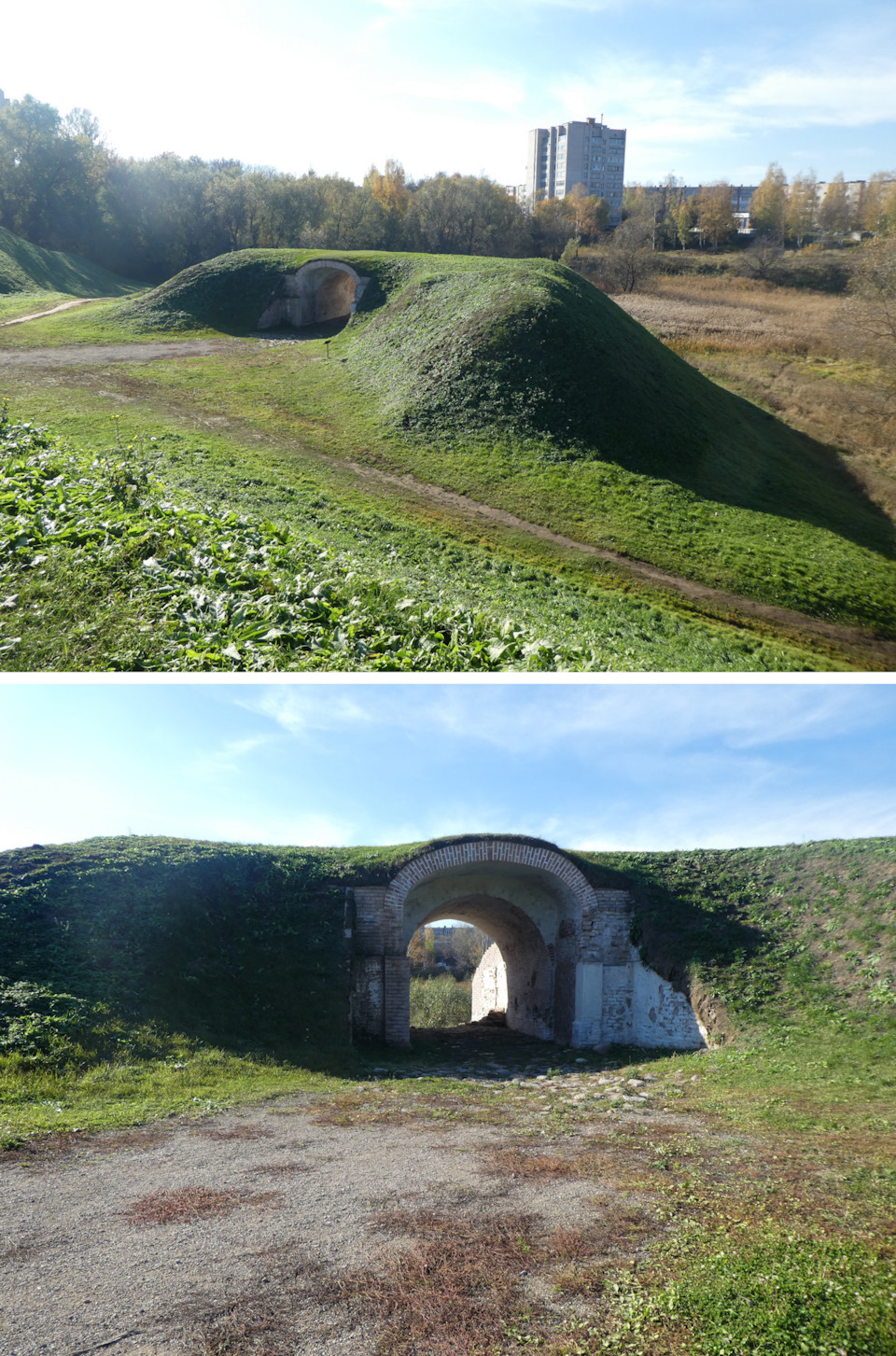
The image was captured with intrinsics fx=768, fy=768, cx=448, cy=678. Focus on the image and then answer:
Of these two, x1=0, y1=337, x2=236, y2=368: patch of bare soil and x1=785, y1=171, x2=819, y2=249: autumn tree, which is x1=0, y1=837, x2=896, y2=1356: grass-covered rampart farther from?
x1=785, y1=171, x2=819, y2=249: autumn tree

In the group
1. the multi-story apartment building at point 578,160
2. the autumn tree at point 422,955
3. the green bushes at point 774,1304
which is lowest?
the autumn tree at point 422,955

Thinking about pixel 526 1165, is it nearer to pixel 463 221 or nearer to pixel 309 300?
pixel 309 300

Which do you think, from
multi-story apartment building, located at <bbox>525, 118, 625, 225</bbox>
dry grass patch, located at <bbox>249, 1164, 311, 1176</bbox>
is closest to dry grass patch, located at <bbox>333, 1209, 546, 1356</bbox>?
dry grass patch, located at <bbox>249, 1164, 311, 1176</bbox>

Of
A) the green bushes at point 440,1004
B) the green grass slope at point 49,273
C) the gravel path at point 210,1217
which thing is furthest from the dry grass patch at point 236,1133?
the green grass slope at point 49,273

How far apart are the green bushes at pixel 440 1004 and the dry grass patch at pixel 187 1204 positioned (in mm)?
21735

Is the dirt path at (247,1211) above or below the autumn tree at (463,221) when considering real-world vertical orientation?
below

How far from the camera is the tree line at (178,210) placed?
5906 centimetres

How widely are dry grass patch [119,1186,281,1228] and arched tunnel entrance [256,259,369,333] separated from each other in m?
35.5

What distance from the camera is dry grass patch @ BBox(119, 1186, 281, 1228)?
6215 mm

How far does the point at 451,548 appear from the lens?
17.2 meters

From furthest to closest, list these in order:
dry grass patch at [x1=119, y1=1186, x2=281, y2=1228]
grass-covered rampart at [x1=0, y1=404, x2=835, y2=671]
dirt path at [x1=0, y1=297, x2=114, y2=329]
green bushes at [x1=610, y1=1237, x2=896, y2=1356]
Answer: dirt path at [x1=0, y1=297, x2=114, y2=329] → grass-covered rampart at [x1=0, y1=404, x2=835, y2=671] → dry grass patch at [x1=119, y1=1186, x2=281, y2=1228] → green bushes at [x1=610, y1=1237, x2=896, y2=1356]

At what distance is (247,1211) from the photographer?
21.0 feet

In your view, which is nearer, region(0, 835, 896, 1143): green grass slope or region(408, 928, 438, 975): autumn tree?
region(0, 835, 896, 1143): green grass slope

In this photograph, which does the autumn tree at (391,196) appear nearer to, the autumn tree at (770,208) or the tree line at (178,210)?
the tree line at (178,210)
